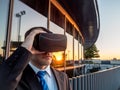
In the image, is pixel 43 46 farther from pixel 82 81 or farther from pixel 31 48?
pixel 82 81

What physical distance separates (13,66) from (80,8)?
539cm

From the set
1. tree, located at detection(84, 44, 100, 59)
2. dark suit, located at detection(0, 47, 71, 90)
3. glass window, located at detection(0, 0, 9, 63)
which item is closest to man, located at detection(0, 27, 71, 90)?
dark suit, located at detection(0, 47, 71, 90)

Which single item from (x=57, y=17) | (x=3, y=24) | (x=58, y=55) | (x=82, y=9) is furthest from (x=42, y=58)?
(x=82, y=9)

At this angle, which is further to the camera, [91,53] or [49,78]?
[91,53]

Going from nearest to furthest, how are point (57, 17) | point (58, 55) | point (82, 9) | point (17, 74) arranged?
point (17, 74) → point (58, 55) → point (57, 17) → point (82, 9)

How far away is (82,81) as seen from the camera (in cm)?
376

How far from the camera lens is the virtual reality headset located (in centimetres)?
125

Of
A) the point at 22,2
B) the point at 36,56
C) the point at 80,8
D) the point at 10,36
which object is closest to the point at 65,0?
the point at 80,8

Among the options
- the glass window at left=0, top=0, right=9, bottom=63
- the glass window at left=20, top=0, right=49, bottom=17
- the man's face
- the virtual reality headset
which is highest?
the glass window at left=20, top=0, right=49, bottom=17

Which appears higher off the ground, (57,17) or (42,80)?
(57,17)

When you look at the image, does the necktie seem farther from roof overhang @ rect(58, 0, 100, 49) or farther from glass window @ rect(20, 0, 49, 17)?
roof overhang @ rect(58, 0, 100, 49)

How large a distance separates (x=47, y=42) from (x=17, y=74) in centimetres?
23

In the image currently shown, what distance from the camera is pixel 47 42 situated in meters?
1.25

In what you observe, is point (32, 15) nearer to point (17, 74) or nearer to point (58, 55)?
point (58, 55)
